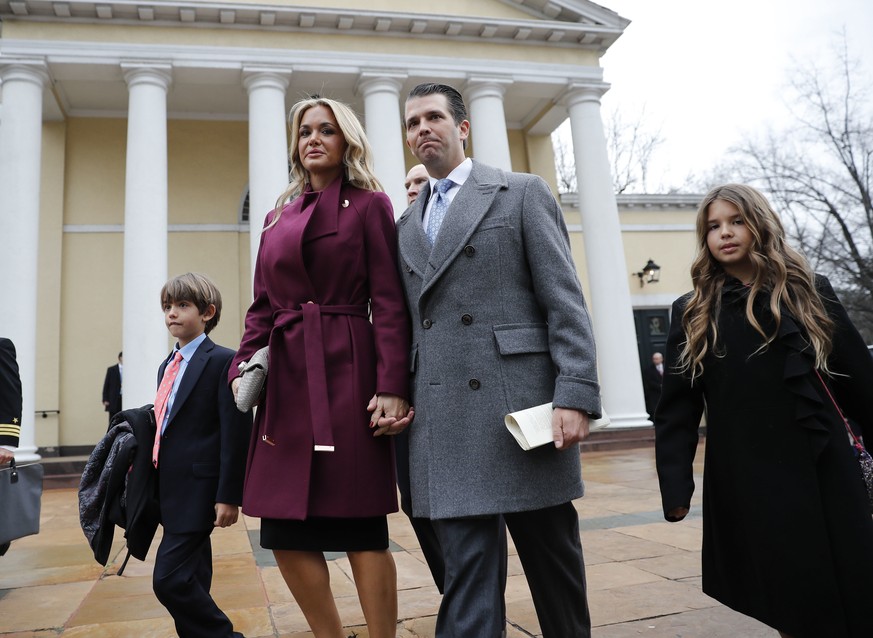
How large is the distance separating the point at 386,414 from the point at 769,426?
4.09 ft

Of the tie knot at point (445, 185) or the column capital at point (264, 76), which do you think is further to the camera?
the column capital at point (264, 76)

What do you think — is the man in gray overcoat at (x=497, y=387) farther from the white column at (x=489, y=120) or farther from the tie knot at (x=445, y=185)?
the white column at (x=489, y=120)

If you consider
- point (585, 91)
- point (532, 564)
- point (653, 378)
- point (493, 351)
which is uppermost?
point (585, 91)

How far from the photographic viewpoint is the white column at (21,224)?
11.8 meters

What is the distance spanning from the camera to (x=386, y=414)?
7.30 ft

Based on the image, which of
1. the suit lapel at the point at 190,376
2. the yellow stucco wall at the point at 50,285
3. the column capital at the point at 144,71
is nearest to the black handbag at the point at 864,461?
the suit lapel at the point at 190,376

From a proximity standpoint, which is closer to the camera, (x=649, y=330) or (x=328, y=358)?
(x=328, y=358)

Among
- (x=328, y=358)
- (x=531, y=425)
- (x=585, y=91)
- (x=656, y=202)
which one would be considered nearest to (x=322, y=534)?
(x=328, y=358)

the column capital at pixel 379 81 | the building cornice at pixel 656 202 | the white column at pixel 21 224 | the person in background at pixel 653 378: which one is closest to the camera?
the white column at pixel 21 224

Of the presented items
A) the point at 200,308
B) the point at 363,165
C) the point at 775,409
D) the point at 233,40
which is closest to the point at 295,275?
the point at 363,165

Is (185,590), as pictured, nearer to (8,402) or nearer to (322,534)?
(322,534)

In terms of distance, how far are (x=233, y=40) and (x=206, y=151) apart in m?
3.32

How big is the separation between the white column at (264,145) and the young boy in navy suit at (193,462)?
10118mm

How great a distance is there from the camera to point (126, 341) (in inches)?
482
